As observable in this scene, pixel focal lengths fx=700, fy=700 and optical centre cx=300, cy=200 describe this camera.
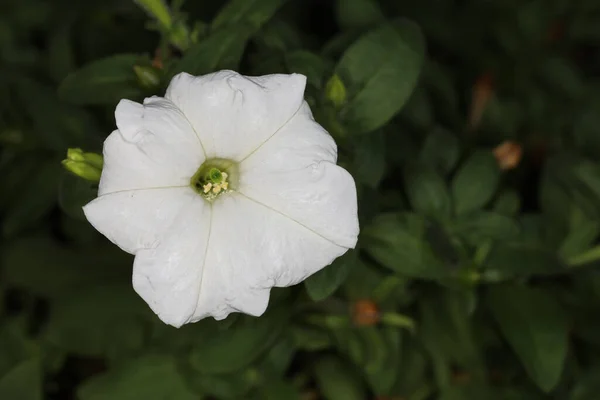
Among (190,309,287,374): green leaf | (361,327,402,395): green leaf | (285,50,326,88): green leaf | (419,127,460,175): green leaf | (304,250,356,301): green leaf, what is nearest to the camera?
(304,250,356,301): green leaf

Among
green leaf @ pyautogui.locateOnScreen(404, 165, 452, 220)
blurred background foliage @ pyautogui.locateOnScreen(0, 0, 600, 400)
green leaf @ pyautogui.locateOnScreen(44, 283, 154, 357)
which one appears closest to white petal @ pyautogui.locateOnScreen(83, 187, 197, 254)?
blurred background foliage @ pyautogui.locateOnScreen(0, 0, 600, 400)

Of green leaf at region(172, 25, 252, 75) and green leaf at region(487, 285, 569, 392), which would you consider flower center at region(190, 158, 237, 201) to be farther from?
green leaf at region(487, 285, 569, 392)

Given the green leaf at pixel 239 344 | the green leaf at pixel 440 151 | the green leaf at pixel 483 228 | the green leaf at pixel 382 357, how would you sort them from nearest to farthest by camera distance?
the green leaf at pixel 239 344, the green leaf at pixel 483 228, the green leaf at pixel 382 357, the green leaf at pixel 440 151

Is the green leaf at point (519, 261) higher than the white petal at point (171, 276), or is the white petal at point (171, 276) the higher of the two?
the white petal at point (171, 276)

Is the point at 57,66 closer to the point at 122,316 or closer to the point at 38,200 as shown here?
the point at 38,200

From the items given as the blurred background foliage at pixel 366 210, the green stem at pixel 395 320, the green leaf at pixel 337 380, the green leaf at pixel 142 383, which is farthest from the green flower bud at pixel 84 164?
the green leaf at pixel 337 380

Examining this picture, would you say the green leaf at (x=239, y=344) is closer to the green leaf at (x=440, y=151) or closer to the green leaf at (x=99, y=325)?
the green leaf at (x=99, y=325)
